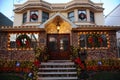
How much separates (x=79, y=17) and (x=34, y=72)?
9149mm

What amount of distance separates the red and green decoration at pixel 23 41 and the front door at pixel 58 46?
1736mm

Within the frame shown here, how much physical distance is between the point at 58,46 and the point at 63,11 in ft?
16.7

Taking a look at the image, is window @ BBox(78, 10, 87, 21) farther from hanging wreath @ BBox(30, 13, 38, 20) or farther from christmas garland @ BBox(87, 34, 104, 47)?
hanging wreath @ BBox(30, 13, 38, 20)

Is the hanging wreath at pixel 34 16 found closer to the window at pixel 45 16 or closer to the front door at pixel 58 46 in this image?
the window at pixel 45 16

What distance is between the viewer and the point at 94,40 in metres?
14.1

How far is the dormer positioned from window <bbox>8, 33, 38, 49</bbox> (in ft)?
10.8

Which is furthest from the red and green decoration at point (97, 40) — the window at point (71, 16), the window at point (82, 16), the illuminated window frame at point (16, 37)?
the window at point (71, 16)

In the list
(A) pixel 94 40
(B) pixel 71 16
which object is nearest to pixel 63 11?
(B) pixel 71 16

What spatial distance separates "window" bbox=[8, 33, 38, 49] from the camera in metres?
14.2

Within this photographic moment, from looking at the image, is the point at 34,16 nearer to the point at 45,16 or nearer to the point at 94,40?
the point at 45,16

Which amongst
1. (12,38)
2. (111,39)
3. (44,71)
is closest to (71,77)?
(44,71)

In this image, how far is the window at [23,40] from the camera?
1420cm

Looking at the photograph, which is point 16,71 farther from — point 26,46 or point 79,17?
point 79,17

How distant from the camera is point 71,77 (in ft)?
33.2
